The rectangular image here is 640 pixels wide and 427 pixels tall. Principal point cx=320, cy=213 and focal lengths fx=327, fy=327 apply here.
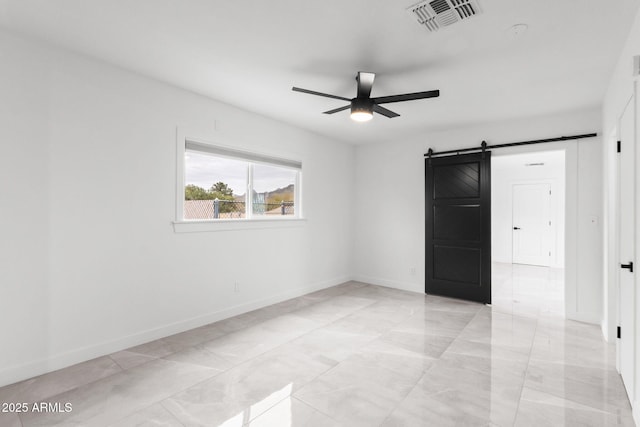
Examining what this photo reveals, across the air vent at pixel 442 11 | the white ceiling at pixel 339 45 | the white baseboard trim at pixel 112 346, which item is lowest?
the white baseboard trim at pixel 112 346

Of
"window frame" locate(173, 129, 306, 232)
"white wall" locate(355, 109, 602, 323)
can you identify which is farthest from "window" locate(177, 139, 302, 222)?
"white wall" locate(355, 109, 602, 323)

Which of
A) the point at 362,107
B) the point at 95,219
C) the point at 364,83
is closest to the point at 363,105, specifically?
the point at 362,107

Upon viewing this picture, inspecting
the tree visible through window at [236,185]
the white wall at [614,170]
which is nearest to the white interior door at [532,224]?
the white wall at [614,170]

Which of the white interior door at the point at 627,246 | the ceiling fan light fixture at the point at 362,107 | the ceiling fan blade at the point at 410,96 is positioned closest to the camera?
the white interior door at the point at 627,246

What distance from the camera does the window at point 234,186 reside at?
365 cm

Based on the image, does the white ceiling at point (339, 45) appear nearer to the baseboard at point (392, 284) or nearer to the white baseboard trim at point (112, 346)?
the white baseboard trim at point (112, 346)

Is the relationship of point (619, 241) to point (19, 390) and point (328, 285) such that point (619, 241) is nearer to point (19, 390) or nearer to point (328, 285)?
point (328, 285)

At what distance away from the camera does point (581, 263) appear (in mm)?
3932

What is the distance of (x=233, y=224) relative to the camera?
13.1ft

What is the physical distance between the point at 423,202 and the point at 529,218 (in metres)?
4.51

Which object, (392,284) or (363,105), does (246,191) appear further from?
(392,284)

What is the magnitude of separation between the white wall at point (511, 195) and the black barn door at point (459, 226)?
9.64ft

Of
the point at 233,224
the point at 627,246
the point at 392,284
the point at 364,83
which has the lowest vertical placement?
the point at 392,284

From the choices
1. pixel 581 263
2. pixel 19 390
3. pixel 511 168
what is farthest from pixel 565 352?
pixel 511 168
